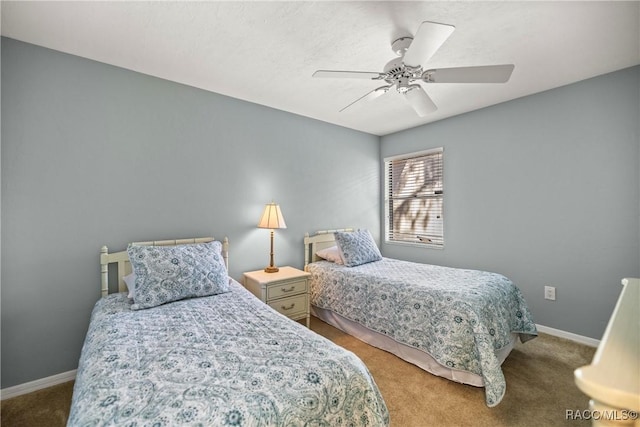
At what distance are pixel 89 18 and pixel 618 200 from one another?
14.1 feet

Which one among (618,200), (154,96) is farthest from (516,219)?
(154,96)

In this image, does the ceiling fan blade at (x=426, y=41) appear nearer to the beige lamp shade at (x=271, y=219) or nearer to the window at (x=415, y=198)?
the beige lamp shade at (x=271, y=219)

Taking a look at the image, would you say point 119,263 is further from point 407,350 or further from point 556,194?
point 556,194

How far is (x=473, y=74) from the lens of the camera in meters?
1.74

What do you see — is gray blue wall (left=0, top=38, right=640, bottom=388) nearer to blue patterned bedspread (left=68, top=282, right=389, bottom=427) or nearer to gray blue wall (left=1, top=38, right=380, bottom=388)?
gray blue wall (left=1, top=38, right=380, bottom=388)

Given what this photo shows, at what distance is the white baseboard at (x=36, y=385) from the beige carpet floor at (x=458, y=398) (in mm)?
39

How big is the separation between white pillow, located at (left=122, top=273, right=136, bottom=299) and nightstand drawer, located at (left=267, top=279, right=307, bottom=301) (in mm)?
1053

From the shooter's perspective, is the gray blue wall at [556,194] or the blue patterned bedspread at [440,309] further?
the gray blue wall at [556,194]

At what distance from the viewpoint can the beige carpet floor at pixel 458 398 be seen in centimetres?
167

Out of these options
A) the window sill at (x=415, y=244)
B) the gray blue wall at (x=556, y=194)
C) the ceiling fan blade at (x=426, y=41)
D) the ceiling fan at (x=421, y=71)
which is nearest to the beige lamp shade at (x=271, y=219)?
the ceiling fan at (x=421, y=71)

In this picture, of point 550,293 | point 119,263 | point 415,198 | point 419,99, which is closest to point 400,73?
point 419,99

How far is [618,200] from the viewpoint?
2410 millimetres

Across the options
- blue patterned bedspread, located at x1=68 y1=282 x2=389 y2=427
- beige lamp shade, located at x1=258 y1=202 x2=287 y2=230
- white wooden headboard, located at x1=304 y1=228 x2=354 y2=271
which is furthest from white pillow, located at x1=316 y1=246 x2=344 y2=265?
blue patterned bedspread, located at x1=68 y1=282 x2=389 y2=427

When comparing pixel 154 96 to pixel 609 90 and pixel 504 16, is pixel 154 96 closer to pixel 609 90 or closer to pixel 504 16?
pixel 504 16
